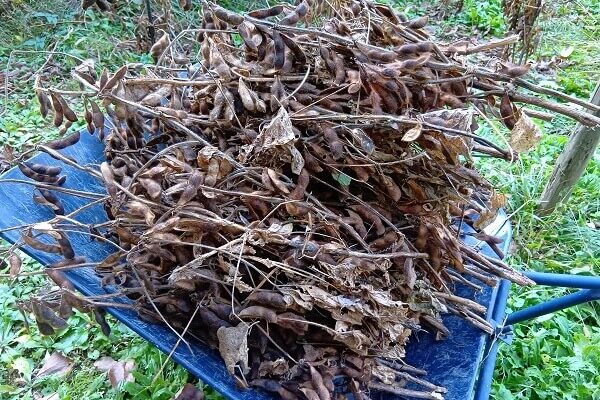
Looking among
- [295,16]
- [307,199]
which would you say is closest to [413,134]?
[307,199]

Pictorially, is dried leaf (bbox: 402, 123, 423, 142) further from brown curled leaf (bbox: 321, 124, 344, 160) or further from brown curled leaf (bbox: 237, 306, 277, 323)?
brown curled leaf (bbox: 237, 306, 277, 323)

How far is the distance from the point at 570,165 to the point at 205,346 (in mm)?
1706

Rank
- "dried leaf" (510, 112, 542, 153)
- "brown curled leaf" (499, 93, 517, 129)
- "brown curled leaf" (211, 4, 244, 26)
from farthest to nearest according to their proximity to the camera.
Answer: "brown curled leaf" (211, 4, 244, 26), "brown curled leaf" (499, 93, 517, 129), "dried leaf" (510, 112, 542, 153)

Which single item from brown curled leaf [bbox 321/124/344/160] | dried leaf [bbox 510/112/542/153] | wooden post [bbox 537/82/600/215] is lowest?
wooden post [bbox 537/82/600/215]

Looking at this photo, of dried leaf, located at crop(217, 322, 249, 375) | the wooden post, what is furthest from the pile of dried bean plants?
the wooden post

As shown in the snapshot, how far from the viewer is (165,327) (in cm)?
122

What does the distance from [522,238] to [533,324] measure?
0.45 meters

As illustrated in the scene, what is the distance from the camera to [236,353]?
1.12 metres

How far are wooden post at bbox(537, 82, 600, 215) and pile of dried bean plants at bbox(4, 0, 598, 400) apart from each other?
108cm

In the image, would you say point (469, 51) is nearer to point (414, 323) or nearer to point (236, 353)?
point (414, 323)

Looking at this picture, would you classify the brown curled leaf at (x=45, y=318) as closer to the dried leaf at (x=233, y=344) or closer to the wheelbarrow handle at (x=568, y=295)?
the dried leaf at (x=233, y=344)

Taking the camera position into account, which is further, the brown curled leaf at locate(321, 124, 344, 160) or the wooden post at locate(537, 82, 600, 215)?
the wooden post at locate(537, 82, 600, 215)

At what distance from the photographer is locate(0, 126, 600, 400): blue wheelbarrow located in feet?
3.85

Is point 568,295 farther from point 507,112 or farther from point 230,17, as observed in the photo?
point 230,17
